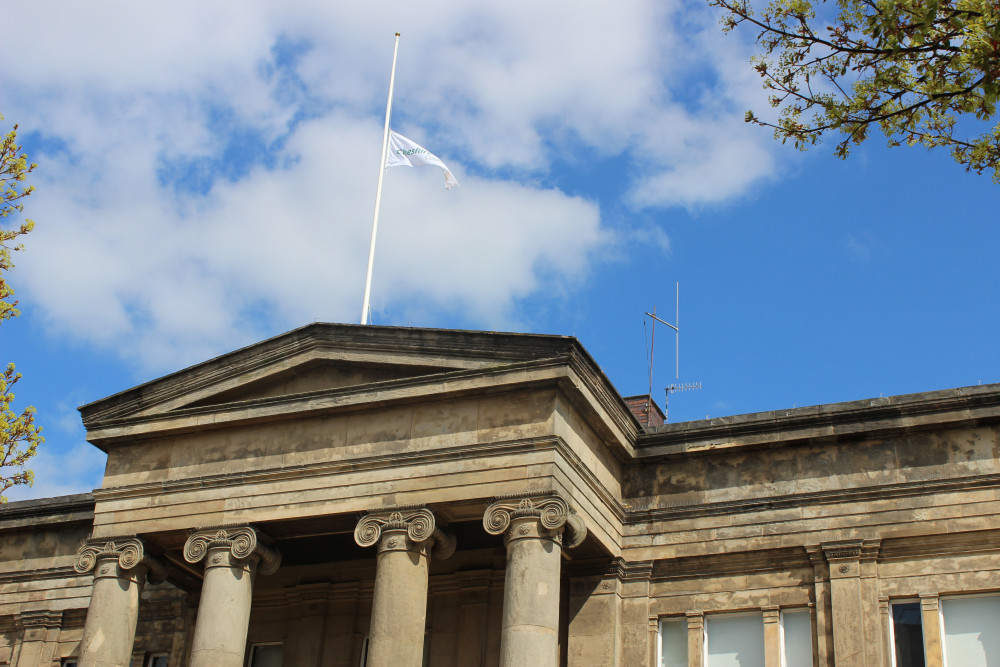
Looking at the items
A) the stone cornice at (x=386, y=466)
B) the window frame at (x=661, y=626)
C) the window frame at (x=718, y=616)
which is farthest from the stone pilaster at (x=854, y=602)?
the stone cornice at (x=386, y=466)

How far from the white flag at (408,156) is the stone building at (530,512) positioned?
8860 millimetres

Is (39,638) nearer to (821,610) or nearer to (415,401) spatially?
(415,401)

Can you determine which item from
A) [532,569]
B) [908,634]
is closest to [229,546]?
[532,569]

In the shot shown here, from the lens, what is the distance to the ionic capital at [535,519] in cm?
2275

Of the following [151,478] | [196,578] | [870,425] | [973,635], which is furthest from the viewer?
[196,578]

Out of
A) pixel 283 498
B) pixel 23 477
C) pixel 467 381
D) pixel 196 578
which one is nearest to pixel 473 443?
pixel 467 381

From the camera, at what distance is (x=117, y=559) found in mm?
25906

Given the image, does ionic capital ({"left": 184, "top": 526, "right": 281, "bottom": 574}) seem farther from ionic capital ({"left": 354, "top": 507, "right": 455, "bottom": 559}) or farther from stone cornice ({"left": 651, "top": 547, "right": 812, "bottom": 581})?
stone cornice ({"left": 651, "top": 547, "right": 812, "bottom": 581})

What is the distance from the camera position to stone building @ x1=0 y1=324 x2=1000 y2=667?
23391 mm

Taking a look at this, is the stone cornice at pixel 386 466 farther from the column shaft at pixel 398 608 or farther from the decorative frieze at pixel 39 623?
the decorative frieze at pixel 39 623

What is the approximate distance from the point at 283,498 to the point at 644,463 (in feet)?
24.6

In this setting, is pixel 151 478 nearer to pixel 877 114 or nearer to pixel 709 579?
pixel 709 579

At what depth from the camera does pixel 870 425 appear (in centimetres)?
2470

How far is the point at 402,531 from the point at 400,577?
35.5 inches
